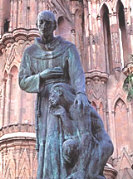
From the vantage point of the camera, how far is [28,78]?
13.5 feet

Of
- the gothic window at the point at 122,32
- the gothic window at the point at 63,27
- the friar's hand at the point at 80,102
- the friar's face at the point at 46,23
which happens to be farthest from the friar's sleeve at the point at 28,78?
the gothic window at the point at 63,27

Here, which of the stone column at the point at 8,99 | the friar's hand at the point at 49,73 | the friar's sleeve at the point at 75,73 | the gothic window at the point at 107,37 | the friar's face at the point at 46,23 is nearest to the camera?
the friar's sleeve at the point at 75,73

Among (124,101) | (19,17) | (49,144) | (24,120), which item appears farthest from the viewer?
(124,101)

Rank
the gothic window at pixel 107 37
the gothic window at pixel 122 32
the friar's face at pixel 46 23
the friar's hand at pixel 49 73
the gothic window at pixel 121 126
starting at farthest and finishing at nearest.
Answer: the gothic window at pixel 122 32 < the gothic window at pixel 107 37 < the gothic window at pixel 121 126 < the friar's face at pixel 46 23 < the friar's hand at pixel 49 73

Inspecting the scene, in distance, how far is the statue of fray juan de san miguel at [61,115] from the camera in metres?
3.65

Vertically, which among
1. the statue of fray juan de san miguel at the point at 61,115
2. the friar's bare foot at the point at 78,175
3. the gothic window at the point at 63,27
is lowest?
the friar's bare foot at the point at 78,175

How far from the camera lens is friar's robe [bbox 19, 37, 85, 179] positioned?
144 inches

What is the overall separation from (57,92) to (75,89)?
20 cm

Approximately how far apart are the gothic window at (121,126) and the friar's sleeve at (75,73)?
1478 cm

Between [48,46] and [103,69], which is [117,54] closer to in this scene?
[103,69]

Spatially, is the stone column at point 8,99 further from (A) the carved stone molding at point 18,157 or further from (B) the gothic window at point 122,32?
(B) the gothic window at point 122,32

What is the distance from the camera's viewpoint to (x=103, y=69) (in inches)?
798

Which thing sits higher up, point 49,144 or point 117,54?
point 117,54

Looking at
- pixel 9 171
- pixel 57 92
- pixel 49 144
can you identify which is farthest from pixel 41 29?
pixel 9 171
